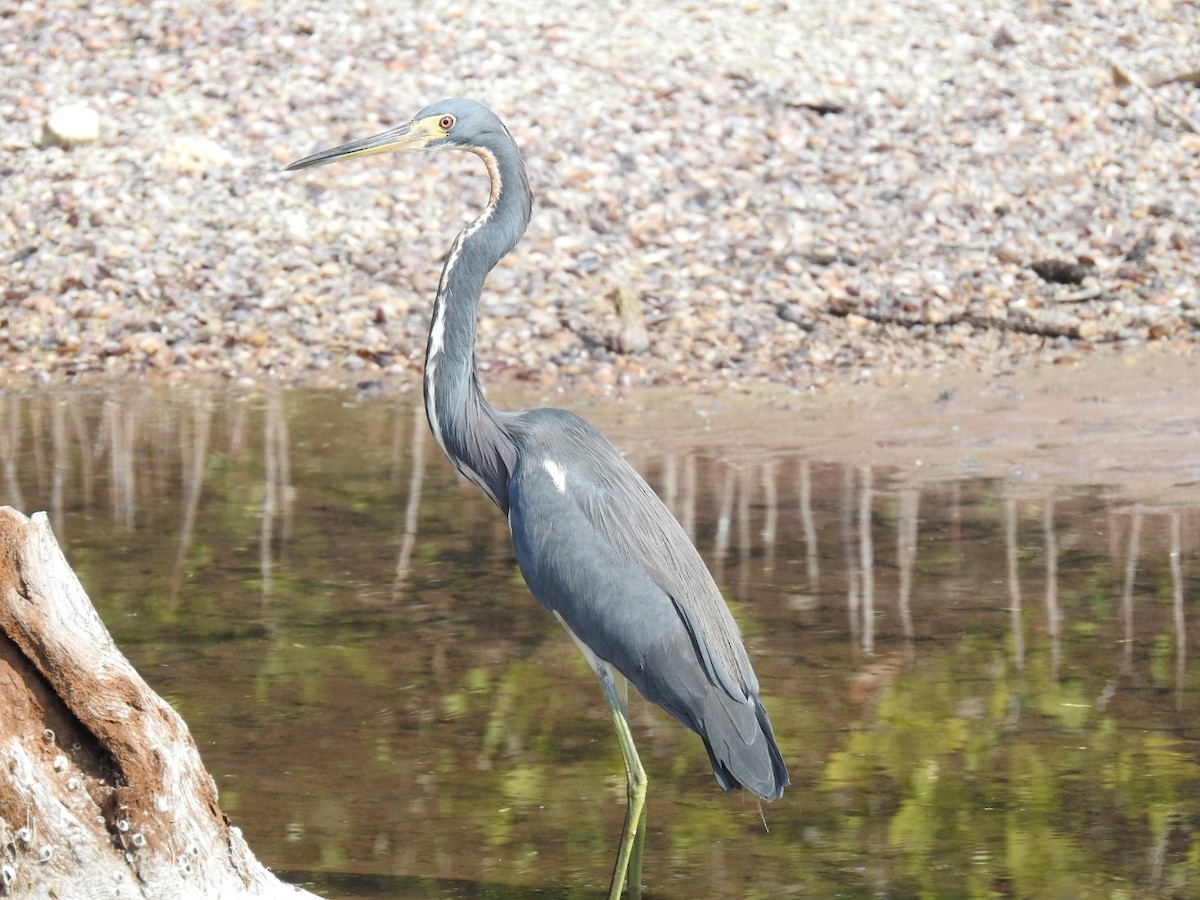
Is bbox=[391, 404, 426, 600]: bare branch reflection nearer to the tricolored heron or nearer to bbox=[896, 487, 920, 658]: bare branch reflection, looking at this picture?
bbox=[896, 487, 920, 658]: bare branch reflection

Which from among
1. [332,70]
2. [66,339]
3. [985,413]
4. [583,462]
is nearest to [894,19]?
[332,70]

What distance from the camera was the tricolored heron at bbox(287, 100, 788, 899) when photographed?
506 centimetres

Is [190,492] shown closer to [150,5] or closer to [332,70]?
[332,70]

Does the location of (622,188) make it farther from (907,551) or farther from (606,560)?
(606,560)

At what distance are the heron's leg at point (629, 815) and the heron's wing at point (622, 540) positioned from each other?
0.65ft

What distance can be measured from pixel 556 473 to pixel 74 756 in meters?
1.67

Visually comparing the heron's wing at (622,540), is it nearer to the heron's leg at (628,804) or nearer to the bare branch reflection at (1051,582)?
the heron's leg at (628,804)

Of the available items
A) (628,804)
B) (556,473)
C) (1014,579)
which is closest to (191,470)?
(1014,579)

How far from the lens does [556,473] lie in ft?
17.7

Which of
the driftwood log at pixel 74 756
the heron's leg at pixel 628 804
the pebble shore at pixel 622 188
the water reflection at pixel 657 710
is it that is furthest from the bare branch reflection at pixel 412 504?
the driftwood log at pixel 74 756

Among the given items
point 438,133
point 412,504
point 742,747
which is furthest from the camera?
point 412,504

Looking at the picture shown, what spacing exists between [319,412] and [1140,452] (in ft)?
15.5

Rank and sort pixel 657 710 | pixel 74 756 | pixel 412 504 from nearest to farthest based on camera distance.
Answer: pixel 74 756, pixel 657 710, pixel 412 504

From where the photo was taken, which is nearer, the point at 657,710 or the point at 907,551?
the point at 657,710
